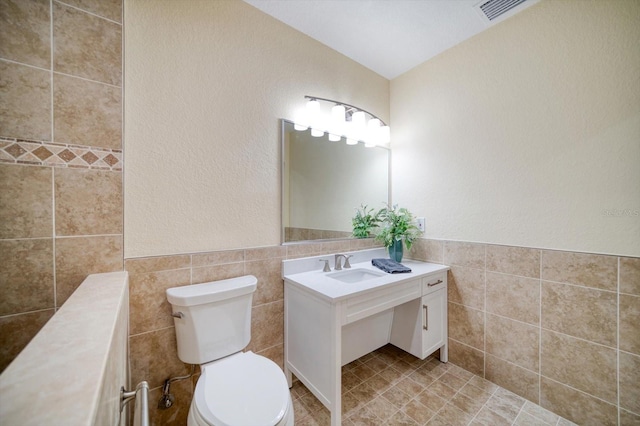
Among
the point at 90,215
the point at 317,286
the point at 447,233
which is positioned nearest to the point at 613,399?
the point at 447,233

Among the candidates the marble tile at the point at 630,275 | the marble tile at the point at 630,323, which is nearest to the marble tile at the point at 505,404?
the marble tile at the point at 630,323

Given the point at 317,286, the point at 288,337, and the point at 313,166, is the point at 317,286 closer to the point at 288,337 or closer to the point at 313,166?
the point at 288,337

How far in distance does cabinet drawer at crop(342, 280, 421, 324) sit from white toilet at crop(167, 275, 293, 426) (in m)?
0.48

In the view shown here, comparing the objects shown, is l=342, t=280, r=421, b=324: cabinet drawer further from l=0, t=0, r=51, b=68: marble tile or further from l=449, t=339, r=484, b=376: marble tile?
l=0, t=0, r=51, b=68: marble tile

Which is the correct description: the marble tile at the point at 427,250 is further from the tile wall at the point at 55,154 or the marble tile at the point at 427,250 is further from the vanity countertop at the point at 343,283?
the tile wall at the point at 55,154

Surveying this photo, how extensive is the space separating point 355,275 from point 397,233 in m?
0.48

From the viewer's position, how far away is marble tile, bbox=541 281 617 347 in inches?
51.4

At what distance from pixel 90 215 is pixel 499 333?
2416mm

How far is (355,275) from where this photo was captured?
1.91m

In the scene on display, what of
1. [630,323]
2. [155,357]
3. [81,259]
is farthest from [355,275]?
[81,259]

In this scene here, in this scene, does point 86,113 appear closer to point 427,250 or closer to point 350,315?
point 350,315

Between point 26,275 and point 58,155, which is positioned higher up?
point 58,155

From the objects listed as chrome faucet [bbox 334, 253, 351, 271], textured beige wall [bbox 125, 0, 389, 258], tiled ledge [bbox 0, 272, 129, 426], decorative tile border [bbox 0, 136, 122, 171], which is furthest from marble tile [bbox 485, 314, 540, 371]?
decorative tile border [bbox 0, 136, 122, 171]

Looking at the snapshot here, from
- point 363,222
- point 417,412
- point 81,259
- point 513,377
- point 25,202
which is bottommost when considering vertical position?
point 417,412
